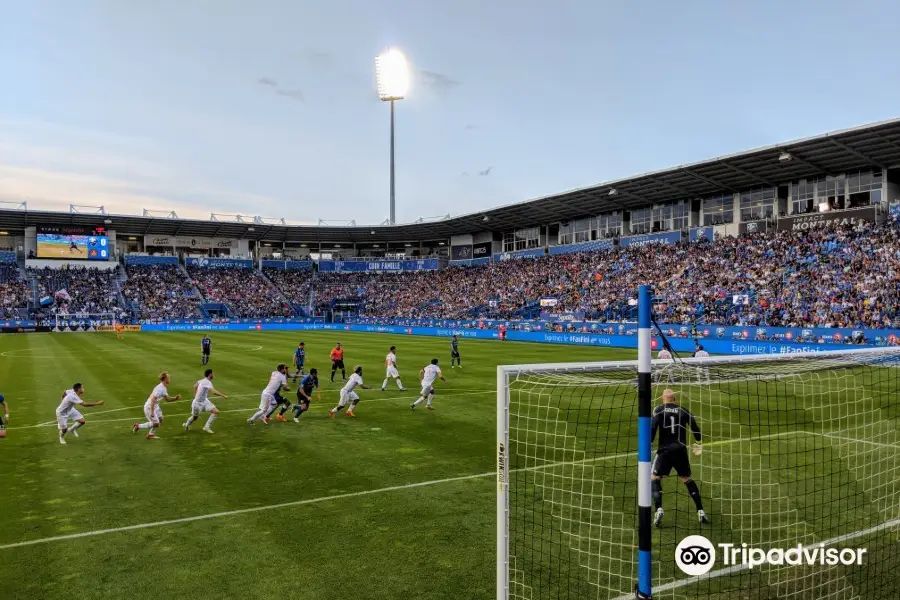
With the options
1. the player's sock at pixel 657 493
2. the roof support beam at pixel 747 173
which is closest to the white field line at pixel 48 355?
the player's sock at pixel 657 493

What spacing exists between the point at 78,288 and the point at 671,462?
75.6 meters

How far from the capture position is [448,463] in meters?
11.8

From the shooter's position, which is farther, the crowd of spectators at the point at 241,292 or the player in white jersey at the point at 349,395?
the crowd of spectators at the point at 241,292

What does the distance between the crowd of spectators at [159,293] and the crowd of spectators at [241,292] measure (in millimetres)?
2114

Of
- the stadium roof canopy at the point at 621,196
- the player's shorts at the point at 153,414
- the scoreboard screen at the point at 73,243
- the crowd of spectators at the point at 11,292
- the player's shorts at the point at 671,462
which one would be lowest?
the player's shorts at the point at 153,414

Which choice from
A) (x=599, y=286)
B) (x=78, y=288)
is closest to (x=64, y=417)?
(x=599, y=286)

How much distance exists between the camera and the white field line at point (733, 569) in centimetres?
683

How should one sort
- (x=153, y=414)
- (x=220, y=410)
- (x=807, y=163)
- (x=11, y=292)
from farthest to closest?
(x=11, y=292), (x=807, y=163), (x=220, y=410), (x=153, y=414)

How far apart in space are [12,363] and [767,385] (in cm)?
3357

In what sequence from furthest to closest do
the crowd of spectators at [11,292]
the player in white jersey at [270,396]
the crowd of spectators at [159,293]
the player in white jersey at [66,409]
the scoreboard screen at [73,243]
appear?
1. the scoreboard screen at [73,243]
2. the crowd of spectators at [159,293]
3. the crowd of spectators at [11,292]
4. the player in white jersey at [270,396]
5. the player in white jersey at [66,409]

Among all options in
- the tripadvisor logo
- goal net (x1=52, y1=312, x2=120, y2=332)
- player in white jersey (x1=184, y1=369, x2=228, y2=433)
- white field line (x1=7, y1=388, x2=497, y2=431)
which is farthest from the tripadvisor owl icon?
goal net (x1=52, y1=312, x2=120, y2=332)

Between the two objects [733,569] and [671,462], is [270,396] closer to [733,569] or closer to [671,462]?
[671,462]

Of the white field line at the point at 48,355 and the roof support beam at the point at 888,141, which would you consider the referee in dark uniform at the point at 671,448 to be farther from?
the roof support beam at the point at 888,141

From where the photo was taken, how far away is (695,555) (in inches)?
289
